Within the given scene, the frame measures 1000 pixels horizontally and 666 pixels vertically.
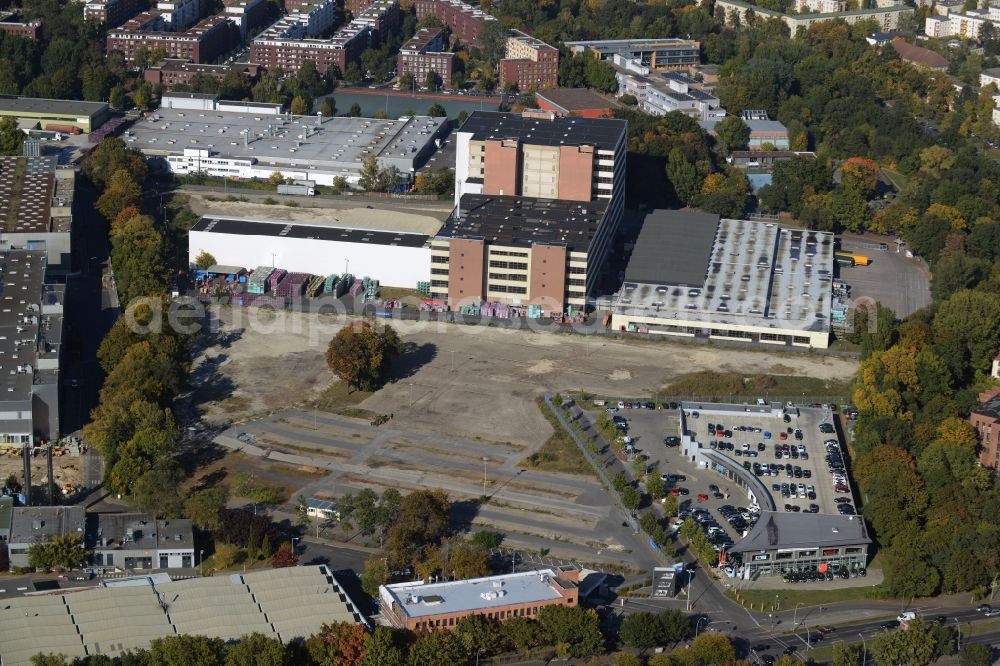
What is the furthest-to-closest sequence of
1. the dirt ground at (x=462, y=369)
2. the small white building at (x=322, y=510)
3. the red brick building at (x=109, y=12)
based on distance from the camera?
the red brick building at (x=109, y=12)
the dirt ground at (x=462, y=369)
the small white building at (x=322, y=510)

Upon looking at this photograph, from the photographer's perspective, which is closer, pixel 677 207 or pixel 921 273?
pixel 921 273

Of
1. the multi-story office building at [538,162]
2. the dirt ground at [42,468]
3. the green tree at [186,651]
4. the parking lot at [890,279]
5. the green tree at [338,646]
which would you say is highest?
the multi-story office building at [538,162]

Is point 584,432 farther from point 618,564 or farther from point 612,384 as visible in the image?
point 618,564

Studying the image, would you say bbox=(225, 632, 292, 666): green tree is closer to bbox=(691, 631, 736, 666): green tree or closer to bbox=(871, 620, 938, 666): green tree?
bbox=(691, 631, 736, 666): green tree

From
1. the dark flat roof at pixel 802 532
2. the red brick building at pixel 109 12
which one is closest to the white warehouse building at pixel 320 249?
the dark flat roof at pixel 802 532

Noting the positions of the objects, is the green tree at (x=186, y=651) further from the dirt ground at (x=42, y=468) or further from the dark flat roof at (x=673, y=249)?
the dark flat roof at (x=673, y=249)

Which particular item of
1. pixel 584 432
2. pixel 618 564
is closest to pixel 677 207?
pixel 584 432

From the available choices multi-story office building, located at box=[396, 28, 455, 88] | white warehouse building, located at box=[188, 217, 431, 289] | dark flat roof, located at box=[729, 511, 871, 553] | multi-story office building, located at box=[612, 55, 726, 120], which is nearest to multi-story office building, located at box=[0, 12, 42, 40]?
multi-story office building, located at box=[396, 28, 455, 88]
